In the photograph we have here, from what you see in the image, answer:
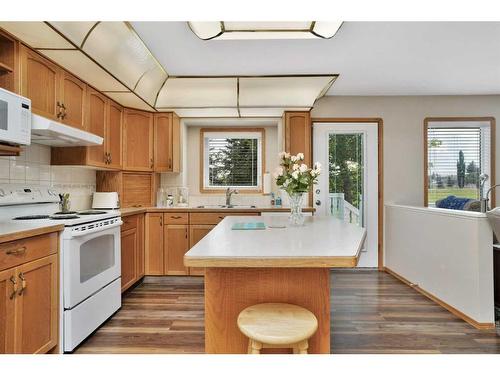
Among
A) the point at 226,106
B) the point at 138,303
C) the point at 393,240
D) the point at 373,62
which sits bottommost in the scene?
the point at 138,303

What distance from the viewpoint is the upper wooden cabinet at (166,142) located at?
411 cm

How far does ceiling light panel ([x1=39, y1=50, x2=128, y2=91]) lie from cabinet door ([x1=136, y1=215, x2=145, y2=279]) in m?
1.47

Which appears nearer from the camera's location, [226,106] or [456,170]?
[226,106]

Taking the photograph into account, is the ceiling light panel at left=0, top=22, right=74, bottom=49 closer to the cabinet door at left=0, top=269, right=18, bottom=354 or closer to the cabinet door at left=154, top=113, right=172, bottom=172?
the cabinet door at left=0, top=269, right=18, bottom=354

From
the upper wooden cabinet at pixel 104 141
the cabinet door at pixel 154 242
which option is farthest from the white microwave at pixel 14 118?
the cabinet door at pixel 154 242

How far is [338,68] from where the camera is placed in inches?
128

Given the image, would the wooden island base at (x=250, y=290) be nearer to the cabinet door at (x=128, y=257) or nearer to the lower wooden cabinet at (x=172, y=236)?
the cabinet door at (x=128, y=257)

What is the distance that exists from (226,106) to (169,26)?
4.96 ft

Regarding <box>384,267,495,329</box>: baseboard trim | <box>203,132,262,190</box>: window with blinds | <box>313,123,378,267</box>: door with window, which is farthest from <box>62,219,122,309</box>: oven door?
<box>384,267,495,329</box>: baseboard trim

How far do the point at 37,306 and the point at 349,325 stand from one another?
7.02 feet

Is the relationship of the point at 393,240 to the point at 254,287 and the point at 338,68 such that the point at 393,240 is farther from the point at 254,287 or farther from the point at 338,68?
the point at 254,287

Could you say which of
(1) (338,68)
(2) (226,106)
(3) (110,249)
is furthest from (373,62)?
(3) (110,249)
